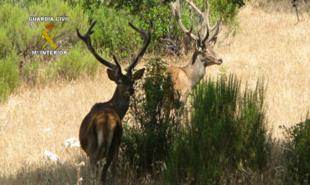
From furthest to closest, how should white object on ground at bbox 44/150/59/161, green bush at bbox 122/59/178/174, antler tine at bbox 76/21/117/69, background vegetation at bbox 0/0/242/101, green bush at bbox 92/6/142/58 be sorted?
green bush at bbox 92/6/142/58, background vegetation at bbox 0/0/242/101, white object on ground at bbox 44/150/59/161, antler tine at bbox 76/21/117/69, green bush at bbox 122/59/178/174

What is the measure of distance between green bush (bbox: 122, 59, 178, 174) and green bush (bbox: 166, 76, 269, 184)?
0.51m

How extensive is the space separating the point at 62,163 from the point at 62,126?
208 cm

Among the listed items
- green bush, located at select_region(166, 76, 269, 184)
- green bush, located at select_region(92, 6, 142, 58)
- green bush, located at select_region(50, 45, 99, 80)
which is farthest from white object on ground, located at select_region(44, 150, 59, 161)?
green bush, located at select_region(92, 6, 142, 58)

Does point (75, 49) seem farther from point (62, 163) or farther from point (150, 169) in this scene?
point (150, 169)

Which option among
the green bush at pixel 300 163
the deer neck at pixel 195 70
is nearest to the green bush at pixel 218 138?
the green bush at pixel 300 163

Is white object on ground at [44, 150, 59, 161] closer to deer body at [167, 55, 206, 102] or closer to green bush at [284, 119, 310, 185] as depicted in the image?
deer body at [167, 55, 206, 102]

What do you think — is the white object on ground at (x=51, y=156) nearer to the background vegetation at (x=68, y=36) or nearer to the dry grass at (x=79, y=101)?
the dry grass at (x=79, y=101)

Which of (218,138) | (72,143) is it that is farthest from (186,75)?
(218,138)

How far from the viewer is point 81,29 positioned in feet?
49.3

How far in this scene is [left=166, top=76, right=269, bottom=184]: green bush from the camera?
5.42 m

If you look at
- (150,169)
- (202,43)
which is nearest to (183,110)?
(150,169)

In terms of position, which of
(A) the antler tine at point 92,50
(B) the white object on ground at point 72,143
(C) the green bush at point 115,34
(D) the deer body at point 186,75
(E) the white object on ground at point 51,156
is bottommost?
(E) the white object on ground at point 51,156

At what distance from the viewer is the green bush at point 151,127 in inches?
249

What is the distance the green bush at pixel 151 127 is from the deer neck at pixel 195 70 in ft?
10.5
